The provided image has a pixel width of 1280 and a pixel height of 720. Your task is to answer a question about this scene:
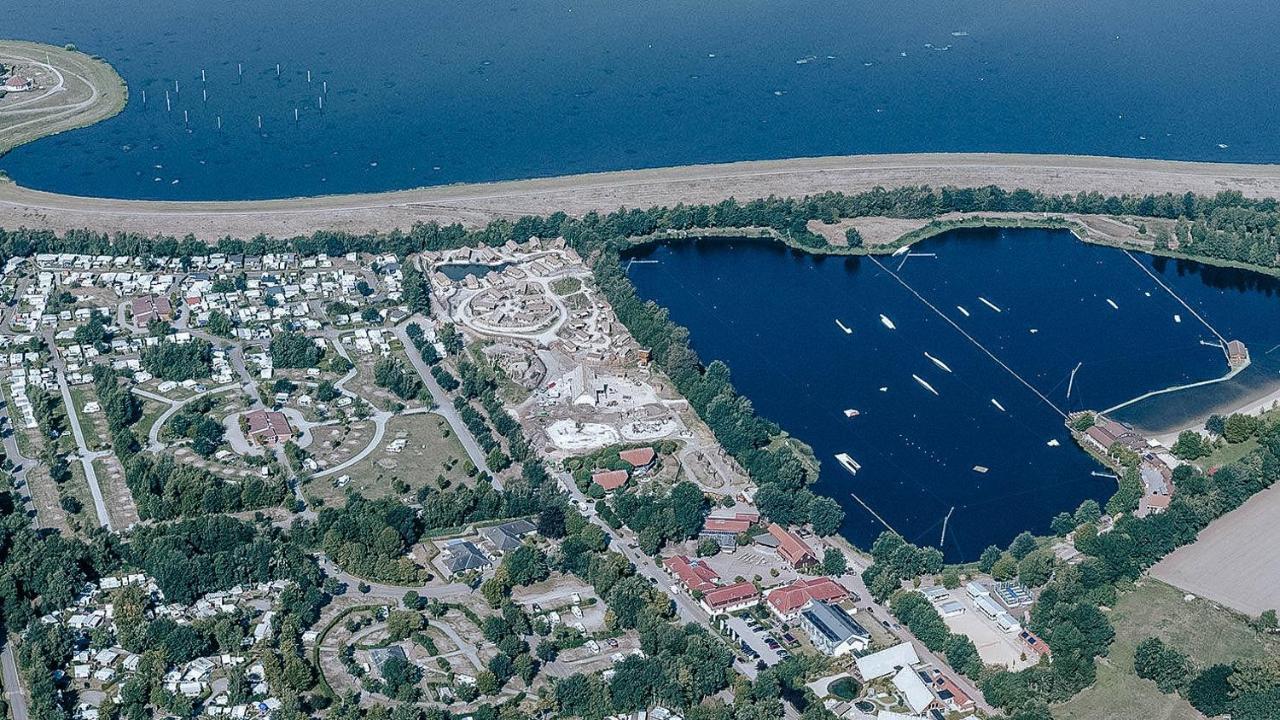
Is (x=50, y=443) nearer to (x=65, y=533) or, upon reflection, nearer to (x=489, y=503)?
(x=65, y=533)

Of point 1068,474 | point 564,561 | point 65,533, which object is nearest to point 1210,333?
point 1068,474

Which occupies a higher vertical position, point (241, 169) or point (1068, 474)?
point (241, 169)

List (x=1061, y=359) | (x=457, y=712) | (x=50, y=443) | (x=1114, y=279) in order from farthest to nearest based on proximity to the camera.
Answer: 1. (x=1114, y=279)
2. (x=1061, y=359)
3. (x=50, y=443)
4. (x=457, y=712)

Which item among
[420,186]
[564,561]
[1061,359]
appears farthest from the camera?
[420,186]

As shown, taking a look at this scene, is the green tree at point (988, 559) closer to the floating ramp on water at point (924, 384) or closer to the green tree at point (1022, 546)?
the green tree at point (1022, 546)

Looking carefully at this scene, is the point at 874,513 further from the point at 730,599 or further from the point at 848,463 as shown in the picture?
the point at 730,599

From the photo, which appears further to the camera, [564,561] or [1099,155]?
[1099,155]

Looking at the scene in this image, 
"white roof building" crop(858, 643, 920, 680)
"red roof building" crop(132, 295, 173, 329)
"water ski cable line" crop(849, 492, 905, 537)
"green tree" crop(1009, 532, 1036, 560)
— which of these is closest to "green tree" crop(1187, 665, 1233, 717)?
"green tree" crop(1009, 532, 1036, 560)

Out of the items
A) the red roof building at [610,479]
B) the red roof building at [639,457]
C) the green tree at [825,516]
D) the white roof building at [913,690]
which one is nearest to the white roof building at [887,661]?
the white roof building at [913,690]
